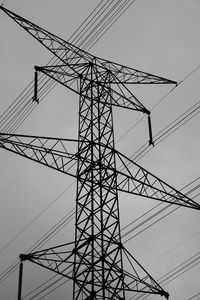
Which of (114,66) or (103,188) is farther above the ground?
(114,66)

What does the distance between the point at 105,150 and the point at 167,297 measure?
207 inches

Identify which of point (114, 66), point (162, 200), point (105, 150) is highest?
point (114, 66)

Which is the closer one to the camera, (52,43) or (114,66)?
(52,43)

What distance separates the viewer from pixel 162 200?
20812 mm

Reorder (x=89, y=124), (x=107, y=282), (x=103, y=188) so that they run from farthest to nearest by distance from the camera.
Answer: (x=89, y=124) < (x=103, y=188) < (x=107, y=282)

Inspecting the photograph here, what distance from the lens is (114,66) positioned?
24.3 meters

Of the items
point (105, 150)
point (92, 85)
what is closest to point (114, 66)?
point (92, 85)

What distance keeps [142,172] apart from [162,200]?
120cm

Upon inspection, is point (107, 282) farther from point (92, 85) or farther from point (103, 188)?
point (92, 85)

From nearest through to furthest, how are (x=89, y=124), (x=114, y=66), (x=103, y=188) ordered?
(x=103, y=188), (x=89, y=124), (x=114, y=66)

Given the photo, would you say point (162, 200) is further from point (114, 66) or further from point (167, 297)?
point (114, 66)

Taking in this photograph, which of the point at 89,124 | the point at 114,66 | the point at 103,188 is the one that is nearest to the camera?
the point at 103,188

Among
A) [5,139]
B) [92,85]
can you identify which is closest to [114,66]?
[92,85]

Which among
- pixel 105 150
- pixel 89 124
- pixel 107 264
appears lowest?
pixel 107 264
